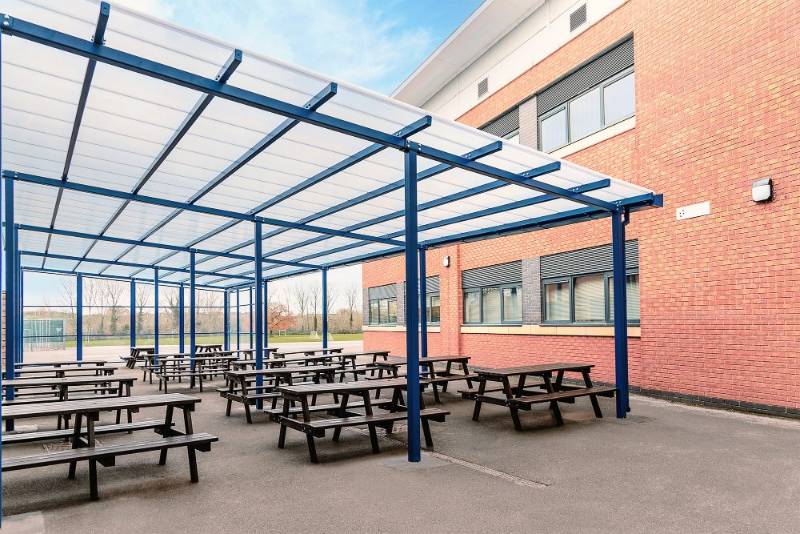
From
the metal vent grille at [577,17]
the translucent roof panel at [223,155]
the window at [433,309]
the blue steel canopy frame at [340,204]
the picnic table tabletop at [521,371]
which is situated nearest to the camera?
the blue steel canopy frame at [340,204]

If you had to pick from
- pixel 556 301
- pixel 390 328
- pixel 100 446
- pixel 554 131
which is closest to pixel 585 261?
pixel 556 301

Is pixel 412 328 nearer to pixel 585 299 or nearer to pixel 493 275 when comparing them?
pixel 585 299

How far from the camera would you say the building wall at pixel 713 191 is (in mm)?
8195

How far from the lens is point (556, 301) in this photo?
13078mm

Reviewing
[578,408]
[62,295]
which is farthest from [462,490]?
[62,295]

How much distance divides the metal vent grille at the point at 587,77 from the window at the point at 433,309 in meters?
7.15

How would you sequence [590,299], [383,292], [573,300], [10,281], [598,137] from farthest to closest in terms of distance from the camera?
[383,292], [573,300], [590,299], [598,137], [10,281]

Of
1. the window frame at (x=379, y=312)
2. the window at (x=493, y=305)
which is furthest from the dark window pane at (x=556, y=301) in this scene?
the window frame at (x=379, y=312)

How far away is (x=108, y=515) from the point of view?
14.6 ft

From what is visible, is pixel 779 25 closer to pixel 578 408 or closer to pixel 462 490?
pixel 578 408

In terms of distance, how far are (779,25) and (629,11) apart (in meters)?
3.21

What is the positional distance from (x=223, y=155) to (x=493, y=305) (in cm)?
964

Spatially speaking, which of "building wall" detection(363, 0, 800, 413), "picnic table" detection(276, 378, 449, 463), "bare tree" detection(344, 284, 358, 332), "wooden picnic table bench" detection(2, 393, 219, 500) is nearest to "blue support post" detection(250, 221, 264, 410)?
"picnic table" detection(276, 378, 449, 463)

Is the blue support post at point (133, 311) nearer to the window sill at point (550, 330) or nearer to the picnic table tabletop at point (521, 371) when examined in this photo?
the window sill at point (550, 330)
